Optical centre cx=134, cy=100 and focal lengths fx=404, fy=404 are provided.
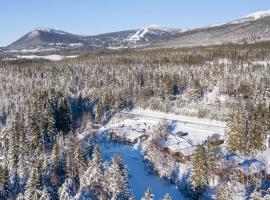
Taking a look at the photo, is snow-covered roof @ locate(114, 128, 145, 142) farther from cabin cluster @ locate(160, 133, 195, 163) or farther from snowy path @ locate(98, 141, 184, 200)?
cabin cluster @ locate(160, 133, 195, 163)

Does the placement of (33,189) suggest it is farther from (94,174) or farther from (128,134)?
(128,134)

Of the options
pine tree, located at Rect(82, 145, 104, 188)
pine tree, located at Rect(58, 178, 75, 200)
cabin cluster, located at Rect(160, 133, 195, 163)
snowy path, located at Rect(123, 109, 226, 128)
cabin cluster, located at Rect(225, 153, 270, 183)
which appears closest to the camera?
pine tree, located at Rect(58, 178, 75, 200)

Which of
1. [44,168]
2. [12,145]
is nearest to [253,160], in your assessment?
[44,168]

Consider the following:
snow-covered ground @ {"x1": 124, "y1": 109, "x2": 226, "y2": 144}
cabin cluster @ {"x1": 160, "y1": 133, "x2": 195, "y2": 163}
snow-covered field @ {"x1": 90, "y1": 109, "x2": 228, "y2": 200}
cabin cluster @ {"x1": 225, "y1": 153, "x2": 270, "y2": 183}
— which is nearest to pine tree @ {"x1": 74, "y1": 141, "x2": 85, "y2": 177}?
snow-covered field @ {"x1": 90, "y1": 109, "x2": 228, "y2": 200}

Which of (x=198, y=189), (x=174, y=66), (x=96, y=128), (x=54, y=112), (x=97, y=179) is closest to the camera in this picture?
(x=97, y=179)

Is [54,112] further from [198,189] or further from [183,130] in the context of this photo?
[198,189]

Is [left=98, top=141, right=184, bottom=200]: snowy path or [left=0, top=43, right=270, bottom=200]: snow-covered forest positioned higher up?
[left=0, top=43, right=270, bottom=200]: snow-covered forest

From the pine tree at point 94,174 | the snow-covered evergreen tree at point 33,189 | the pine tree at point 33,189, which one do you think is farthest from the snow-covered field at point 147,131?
the pine tree at point 33,189

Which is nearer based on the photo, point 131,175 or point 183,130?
point 131,175
